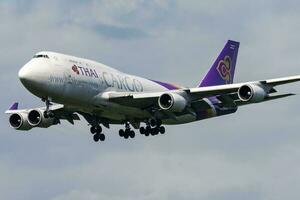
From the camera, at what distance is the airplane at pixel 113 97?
Answer: 304 ft

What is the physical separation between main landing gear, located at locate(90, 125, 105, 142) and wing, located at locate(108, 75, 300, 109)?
584 cm

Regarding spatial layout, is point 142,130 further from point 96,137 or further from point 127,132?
point 96,137

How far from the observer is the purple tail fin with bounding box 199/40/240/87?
10844cm

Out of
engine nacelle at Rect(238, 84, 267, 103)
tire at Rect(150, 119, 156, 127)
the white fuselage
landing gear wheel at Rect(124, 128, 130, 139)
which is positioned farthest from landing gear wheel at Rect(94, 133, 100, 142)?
engine nacelle at Rect(238, 84, 267, 103)

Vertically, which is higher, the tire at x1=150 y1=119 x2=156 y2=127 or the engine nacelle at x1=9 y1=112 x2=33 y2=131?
the tire at x1=150 y1=119 x2=156 y2=127

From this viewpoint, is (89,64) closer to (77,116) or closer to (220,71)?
(77,116)

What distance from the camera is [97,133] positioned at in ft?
335

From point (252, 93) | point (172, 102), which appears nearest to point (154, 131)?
point (172, 102)

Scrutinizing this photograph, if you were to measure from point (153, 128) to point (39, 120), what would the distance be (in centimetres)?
961

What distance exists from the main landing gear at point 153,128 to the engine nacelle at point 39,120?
297 inches

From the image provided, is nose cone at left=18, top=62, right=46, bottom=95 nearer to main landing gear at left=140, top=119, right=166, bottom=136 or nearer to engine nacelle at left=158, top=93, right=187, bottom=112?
engine nacelle at left=158, top=93, right=187, bottom=112

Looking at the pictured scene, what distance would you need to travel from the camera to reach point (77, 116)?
101938mm

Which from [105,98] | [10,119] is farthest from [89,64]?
[10,119]

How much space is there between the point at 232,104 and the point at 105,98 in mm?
10330
